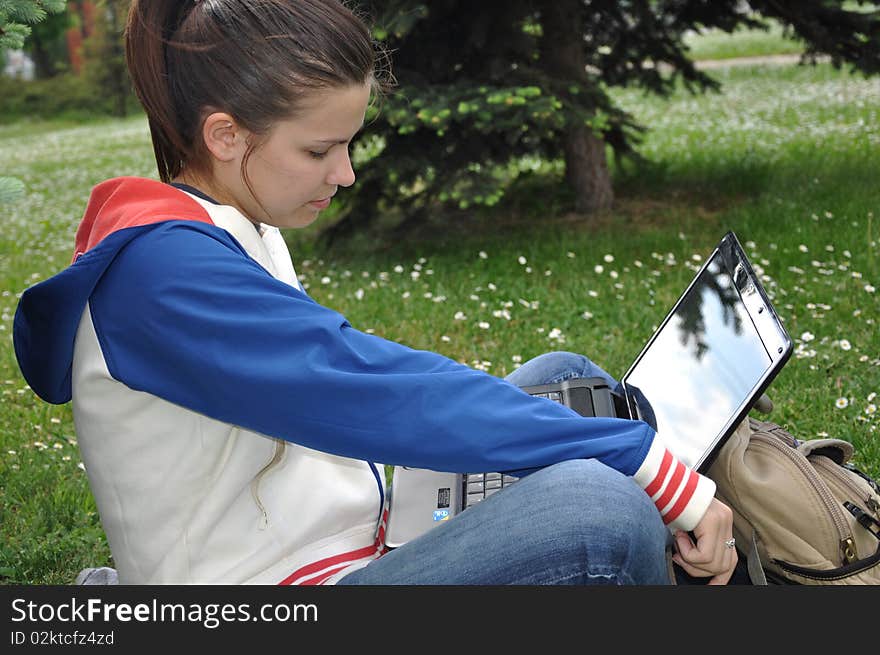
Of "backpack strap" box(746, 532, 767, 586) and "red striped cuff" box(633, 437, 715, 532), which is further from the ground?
"red striped cuff" box(633, 437, 715, 532)

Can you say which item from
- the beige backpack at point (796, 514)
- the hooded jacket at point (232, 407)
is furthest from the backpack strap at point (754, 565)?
the hooded jacket at point (232, 407)

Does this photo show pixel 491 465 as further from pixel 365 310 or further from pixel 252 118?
pixel 365 310

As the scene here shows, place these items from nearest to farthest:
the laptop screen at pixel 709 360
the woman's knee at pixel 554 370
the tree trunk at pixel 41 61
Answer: the laptop screen at pixel 709 360, the woman's knee at pixel 554 370, the tree trunk at pixel 41 61

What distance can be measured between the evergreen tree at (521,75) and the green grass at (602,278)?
417mm

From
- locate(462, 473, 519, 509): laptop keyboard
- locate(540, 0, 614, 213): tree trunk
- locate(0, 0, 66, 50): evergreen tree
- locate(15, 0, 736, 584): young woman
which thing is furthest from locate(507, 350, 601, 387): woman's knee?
locate(540, 0, 614, 213): tree trunk

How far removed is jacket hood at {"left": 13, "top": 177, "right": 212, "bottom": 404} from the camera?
1.68m

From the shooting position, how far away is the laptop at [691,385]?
2125 mm

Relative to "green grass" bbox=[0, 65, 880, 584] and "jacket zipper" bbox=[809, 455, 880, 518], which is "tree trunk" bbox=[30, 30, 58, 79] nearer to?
"green grass" bbox=[0, 65, 880, 584]

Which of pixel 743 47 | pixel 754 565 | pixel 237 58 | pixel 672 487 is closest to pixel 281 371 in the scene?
pixel 237 58

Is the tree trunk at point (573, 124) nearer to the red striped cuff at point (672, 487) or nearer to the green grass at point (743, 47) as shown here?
the red striped cuff at point (672, 487)

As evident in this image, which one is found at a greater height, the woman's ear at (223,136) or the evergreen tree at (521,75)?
the woman's ear at (223,136)

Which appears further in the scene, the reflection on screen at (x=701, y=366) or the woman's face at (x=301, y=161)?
the reflection on screen at (x=701, y=366)

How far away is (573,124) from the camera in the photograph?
5.94 metres
